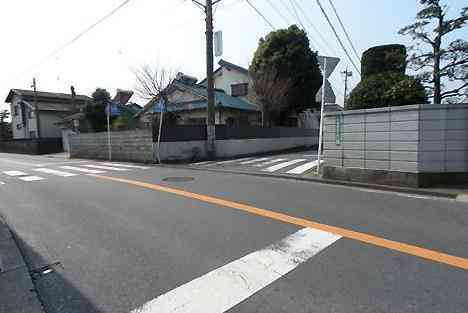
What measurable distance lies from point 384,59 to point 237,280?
28.9 ft

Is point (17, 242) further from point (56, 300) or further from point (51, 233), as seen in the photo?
point (56, 300)

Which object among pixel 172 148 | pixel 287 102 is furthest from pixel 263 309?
pixel 287 102

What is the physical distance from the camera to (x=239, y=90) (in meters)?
25.4

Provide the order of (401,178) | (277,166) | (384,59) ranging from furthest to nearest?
(277,166) → (384,59) → (401,178)

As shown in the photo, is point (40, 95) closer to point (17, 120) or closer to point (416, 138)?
point (17, 120)

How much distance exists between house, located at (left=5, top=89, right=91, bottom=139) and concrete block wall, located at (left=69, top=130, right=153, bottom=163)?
47.1 feet

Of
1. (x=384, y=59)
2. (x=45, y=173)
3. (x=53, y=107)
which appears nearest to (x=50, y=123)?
(x=53, y=107)

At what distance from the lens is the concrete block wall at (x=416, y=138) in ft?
20.2

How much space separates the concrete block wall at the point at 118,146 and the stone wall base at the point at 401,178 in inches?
375

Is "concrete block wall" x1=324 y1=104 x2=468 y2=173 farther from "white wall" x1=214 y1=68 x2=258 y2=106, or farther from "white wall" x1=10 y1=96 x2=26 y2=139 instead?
"white wall" x1=10 y1=96 x2=26 y2=139

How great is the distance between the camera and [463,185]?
6.20 m

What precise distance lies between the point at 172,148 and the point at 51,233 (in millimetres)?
9724

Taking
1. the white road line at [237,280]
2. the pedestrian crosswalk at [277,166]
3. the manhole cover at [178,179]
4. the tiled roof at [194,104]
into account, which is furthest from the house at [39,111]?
the white road line at [237,280]

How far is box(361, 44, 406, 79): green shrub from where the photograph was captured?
28.9 feet
